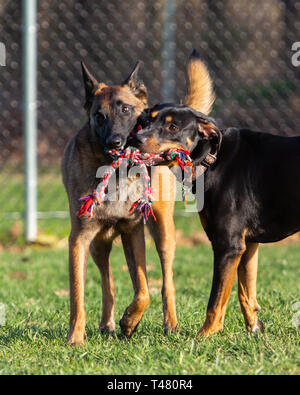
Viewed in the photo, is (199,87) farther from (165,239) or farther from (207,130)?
(165,239)

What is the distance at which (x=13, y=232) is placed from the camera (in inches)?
258

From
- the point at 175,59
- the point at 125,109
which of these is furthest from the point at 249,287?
the point at 175,59

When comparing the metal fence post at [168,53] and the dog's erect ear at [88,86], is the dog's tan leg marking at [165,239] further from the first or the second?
the metal fence post at [168,53]

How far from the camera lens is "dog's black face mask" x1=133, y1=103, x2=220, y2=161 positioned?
3.44 metres

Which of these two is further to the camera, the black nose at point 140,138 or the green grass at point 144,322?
the black nose at point 140,138

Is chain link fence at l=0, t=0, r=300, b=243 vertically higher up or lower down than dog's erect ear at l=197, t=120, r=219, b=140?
higher up

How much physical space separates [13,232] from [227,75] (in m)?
3.68

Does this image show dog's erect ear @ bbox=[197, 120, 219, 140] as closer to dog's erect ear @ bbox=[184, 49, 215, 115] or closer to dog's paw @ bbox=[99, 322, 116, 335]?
dog's erect ear @ bbox=[184, 49, 215, 115]

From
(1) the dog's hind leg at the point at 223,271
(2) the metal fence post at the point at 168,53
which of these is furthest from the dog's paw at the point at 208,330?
(2) the metal fence post at the point at 168,53

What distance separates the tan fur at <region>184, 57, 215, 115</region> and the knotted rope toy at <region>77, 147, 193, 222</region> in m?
0.66

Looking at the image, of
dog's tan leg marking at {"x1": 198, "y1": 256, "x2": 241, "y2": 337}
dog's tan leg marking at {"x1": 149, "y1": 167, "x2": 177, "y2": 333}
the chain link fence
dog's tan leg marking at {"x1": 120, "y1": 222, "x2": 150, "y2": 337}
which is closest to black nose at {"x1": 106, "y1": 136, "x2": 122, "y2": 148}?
dog's tan leg marking at {"x1": 149, "y1": 167, "x2": 177, "y2": 333}

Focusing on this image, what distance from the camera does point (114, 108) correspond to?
11.8 feet

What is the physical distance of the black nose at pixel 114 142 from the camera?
334 centimetres
